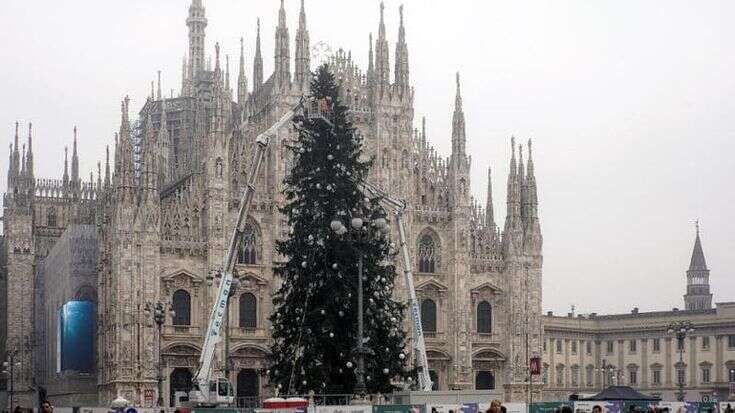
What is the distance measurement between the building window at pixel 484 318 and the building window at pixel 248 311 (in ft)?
51.1

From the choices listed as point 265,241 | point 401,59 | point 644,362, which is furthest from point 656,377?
point 265,241

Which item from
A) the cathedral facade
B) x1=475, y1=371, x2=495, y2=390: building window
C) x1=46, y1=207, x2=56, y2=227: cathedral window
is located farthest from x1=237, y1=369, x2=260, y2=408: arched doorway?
x1=46, y1=207, x2=56, y2=227: cathedral window

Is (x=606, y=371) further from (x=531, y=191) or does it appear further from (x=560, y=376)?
(x=531, y=191)

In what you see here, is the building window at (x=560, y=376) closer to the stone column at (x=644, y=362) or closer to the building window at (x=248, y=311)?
the stone column at (x=644, y=362)

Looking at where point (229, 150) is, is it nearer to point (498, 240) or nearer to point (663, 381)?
point (498, 240)

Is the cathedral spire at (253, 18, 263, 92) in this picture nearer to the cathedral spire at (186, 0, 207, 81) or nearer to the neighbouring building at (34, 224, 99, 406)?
the neighbouring building at (34, 224, 99, 406)

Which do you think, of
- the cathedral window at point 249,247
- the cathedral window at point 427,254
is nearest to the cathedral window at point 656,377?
the cathedral window at point 427,254

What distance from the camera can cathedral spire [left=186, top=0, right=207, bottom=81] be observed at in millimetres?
135375

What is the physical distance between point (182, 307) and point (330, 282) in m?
24.3

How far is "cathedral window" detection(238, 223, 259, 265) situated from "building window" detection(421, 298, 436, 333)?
11.9 m

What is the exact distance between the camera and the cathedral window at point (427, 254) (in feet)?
275

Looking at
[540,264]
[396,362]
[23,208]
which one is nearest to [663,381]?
[540,264]

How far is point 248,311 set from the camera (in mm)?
78625

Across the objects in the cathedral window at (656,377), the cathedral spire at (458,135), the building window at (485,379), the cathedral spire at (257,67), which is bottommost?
the cathedral window at (656,377)
